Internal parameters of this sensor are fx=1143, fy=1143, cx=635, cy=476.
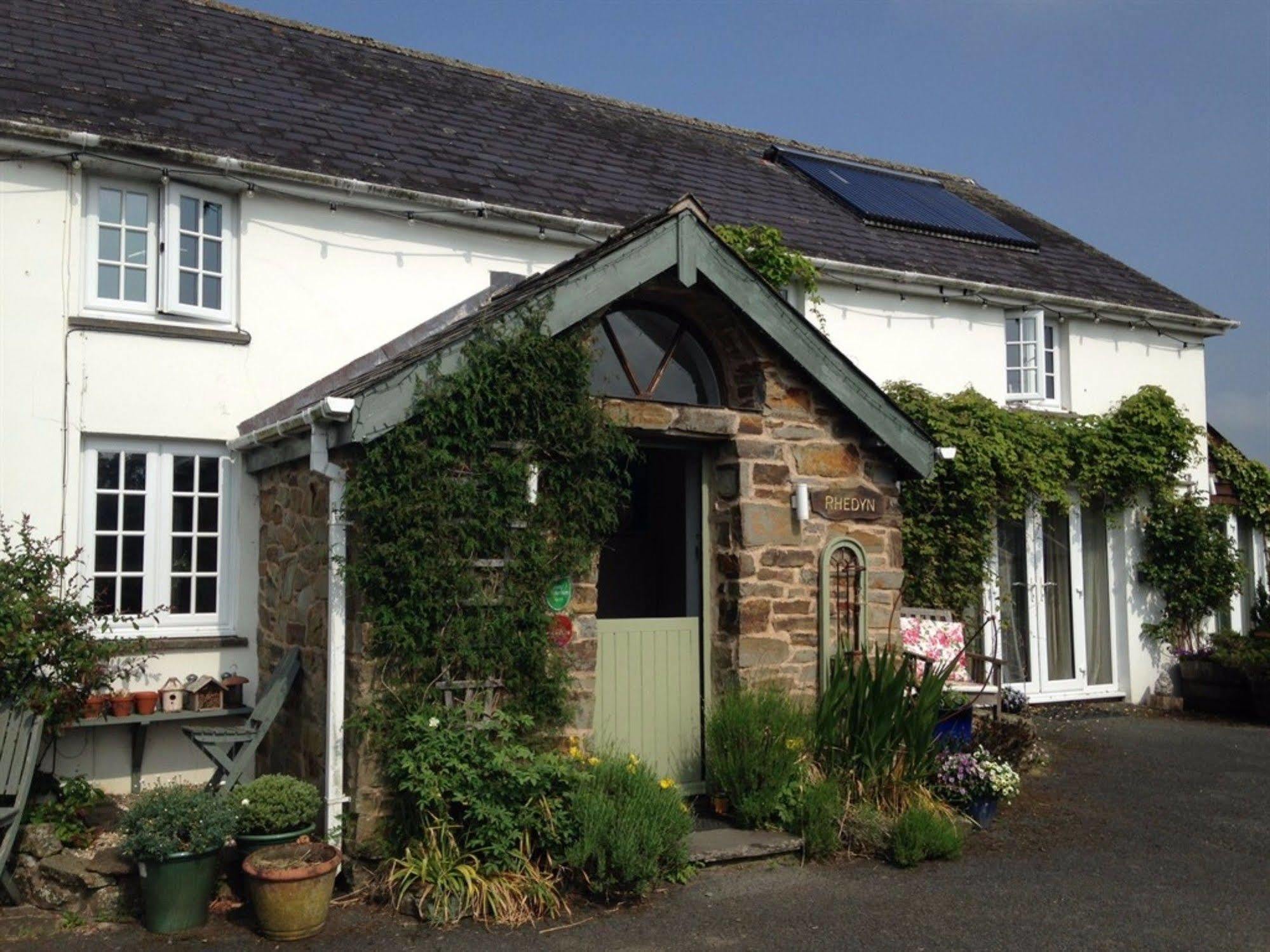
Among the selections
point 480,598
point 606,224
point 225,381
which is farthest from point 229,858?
point 606,224

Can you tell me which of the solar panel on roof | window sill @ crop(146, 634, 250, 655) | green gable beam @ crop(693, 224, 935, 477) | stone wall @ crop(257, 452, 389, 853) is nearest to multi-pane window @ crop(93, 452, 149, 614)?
window sill @ crop(146, 634, 250, 655)

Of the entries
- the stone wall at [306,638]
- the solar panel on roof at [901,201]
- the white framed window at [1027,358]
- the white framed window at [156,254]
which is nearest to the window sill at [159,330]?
the white framed window at [156,254]

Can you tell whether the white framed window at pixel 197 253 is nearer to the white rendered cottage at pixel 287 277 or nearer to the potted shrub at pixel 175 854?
the white rendered cottage at pixel 287 277

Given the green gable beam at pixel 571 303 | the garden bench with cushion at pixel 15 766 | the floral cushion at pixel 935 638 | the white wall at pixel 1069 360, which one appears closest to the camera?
the garden bench with cushion at pixel 15 766

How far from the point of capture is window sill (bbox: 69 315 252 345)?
8852mm

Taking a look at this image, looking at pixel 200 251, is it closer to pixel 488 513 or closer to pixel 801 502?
pixel 488 513

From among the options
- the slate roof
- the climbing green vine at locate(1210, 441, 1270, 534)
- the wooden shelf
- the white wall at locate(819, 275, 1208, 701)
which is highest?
the slate roof

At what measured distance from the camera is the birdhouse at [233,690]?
8.88m

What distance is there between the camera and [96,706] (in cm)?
837

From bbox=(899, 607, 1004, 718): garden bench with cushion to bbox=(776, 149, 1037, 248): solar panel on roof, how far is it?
234 inches

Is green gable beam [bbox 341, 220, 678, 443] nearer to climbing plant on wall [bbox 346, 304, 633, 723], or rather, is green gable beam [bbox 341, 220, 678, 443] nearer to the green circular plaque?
climbing plant on wall [bbox 346, 304, 633, 723]

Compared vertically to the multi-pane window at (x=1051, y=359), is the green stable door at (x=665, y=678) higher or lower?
lower

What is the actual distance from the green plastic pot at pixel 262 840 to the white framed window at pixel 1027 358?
10255mm

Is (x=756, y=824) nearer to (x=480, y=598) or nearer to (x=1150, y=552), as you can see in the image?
(x=480, y=598)
